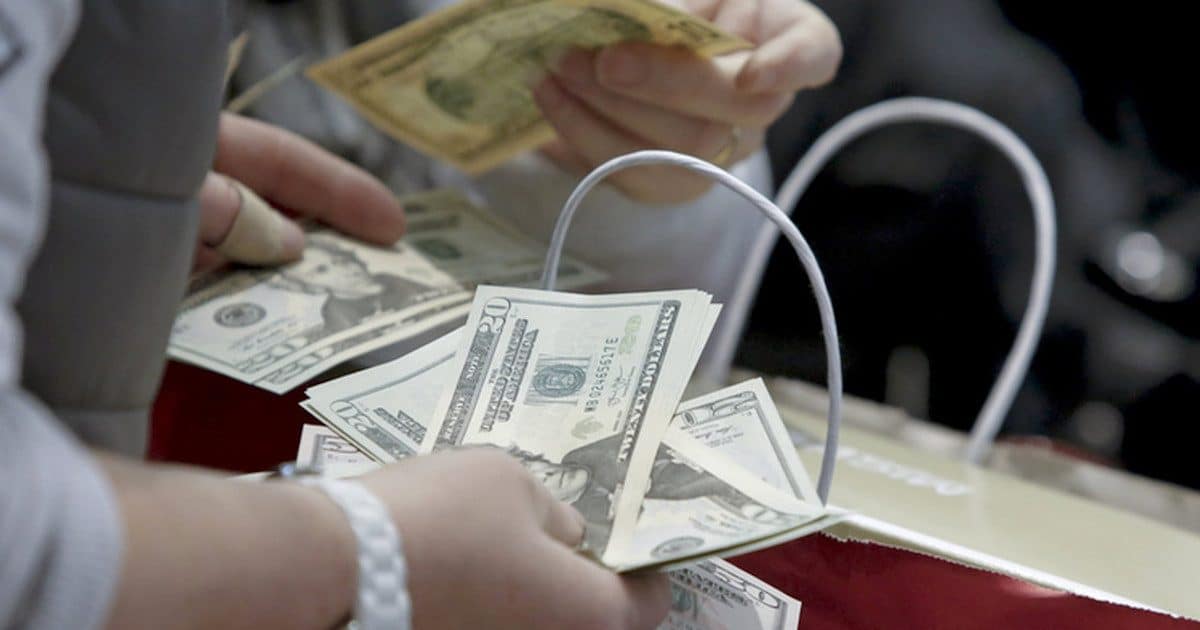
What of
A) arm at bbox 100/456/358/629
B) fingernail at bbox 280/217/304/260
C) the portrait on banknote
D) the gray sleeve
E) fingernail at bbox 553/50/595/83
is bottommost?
the portrait on banknote

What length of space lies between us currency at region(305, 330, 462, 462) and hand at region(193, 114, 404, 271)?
0.18 m

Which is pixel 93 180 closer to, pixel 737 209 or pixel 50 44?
pixel 50 44

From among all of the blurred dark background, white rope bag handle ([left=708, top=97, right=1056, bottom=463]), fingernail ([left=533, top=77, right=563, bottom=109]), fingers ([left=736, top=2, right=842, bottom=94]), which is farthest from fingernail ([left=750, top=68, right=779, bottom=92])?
the blurred dark background

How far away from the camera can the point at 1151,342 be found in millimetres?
1053

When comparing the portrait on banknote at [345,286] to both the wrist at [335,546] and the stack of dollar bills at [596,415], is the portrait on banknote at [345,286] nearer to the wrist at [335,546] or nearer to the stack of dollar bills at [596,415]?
the stack of dollar bills at [596,415]

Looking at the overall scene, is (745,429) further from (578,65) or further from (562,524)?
(578,65)

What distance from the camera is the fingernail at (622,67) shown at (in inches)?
25.0

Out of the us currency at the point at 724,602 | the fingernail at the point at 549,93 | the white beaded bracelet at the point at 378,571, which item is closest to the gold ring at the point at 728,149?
the fingernail at the point at 549,93

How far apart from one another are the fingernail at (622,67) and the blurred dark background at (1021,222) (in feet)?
1.70

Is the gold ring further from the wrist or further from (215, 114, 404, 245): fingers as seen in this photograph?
the wrist

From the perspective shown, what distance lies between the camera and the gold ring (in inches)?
27.3

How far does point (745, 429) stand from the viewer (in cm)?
43

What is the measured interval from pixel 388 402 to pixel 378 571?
17cm

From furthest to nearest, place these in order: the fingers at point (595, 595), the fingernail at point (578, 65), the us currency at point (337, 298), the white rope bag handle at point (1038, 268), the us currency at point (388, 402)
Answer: the white rope bag handle at point (1038, 268) → the fingernail at point (578, 65) → the us currency at point (337, 298) → the us currency at point (388, 402) → the fingers at point (595, 595)
